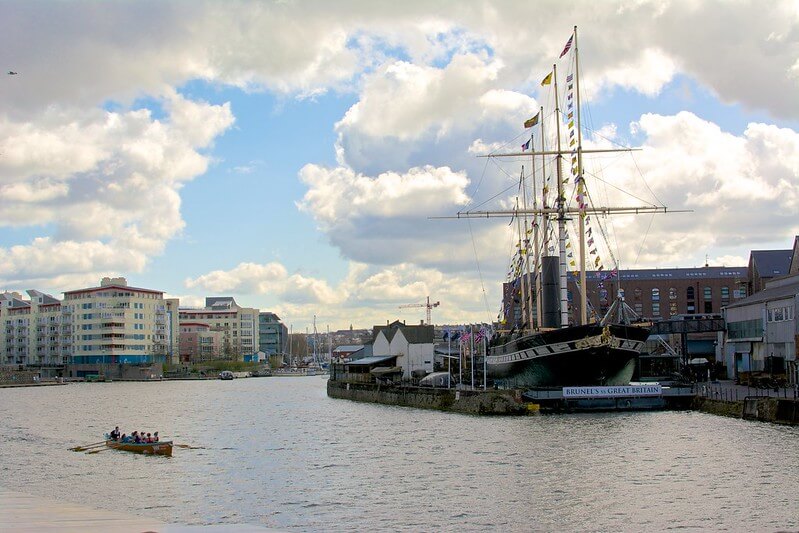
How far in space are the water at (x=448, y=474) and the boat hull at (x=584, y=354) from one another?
8.63m

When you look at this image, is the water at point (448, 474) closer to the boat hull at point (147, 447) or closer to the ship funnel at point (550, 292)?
the boat hull at point (147, 447)

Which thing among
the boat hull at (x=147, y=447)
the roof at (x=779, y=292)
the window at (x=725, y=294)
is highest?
the window at (x=725, y=294)

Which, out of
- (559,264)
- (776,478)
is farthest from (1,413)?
(776,478)

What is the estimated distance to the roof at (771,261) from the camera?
130125 mm

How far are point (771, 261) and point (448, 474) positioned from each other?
10130 centimetres

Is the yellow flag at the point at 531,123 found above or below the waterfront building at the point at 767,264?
above

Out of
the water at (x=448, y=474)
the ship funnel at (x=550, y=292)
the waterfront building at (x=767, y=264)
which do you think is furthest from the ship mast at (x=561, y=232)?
the waterfront building at (x=767, y=264)

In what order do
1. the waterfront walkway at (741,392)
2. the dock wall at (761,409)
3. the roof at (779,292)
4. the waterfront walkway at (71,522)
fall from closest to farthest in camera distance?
the waterfront walkway at (71,522) → the dock wall at (761,409) → the waterfront walkway at (741,392) → the roof at (779,292)

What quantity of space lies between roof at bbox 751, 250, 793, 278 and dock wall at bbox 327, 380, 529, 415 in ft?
196

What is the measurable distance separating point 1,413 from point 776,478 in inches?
3378

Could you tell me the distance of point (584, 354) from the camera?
79875 millimetres

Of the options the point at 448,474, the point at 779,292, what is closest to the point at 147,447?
the point at 448,474

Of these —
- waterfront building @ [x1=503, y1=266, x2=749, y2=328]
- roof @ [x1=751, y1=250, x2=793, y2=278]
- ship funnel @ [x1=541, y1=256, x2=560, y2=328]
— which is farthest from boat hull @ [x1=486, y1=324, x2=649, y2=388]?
waterfront building @ [x1=503, y1=266, x2=749, y2=328]

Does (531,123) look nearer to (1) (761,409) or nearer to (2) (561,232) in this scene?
(2) (561,232)
